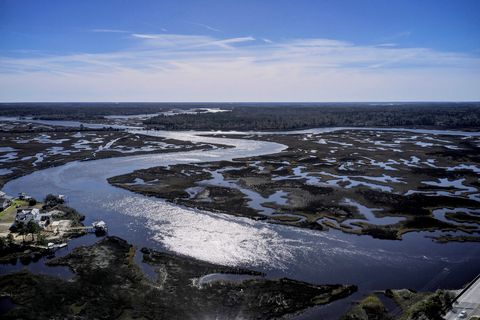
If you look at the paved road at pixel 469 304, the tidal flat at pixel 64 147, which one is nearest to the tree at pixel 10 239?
the tidal flat at pixel 64 147

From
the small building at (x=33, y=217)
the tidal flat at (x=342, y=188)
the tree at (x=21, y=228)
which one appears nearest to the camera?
the tree at (x=21, y=228)

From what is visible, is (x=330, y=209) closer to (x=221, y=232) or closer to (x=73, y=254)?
(x=221, y=232)

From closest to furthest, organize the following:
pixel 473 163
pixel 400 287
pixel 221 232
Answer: pixel 400 287
pixel 221 232
pixel 473 163

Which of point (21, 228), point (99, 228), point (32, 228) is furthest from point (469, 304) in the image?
point (21, 228)

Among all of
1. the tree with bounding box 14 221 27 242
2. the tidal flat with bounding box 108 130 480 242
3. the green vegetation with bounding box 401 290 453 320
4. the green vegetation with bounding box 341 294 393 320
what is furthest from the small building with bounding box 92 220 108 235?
the green vegetation with bounding box 401 290 453 320

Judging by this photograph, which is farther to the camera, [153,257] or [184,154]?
[184,154]

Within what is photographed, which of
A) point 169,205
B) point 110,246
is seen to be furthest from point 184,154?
point 110,246

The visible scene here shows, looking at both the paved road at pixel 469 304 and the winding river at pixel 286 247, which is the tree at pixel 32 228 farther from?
the paved road at pixel 469 304
